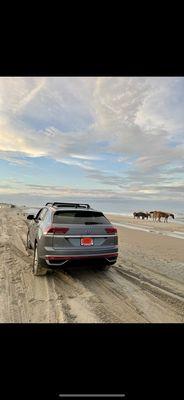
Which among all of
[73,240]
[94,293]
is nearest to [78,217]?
[73,240]

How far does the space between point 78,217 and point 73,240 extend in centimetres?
59

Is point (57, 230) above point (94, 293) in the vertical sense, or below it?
above

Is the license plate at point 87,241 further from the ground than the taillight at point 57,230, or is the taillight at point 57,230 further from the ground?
the taillight at point 57,230

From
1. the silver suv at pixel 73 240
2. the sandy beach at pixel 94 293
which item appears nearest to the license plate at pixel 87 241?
the silver suv at pixel 73 240

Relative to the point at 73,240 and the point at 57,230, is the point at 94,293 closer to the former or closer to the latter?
the point at 73,240

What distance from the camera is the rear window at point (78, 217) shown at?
5672 millimetres

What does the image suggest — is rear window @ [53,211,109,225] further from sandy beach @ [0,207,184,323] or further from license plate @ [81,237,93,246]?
sandy beach @ [0,207,184,323]

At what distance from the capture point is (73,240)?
5449 millimetres

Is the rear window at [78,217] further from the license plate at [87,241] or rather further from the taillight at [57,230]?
the license plate at [87,241]

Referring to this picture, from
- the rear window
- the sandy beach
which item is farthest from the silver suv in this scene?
the sandy beach

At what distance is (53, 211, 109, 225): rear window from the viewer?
567cm
